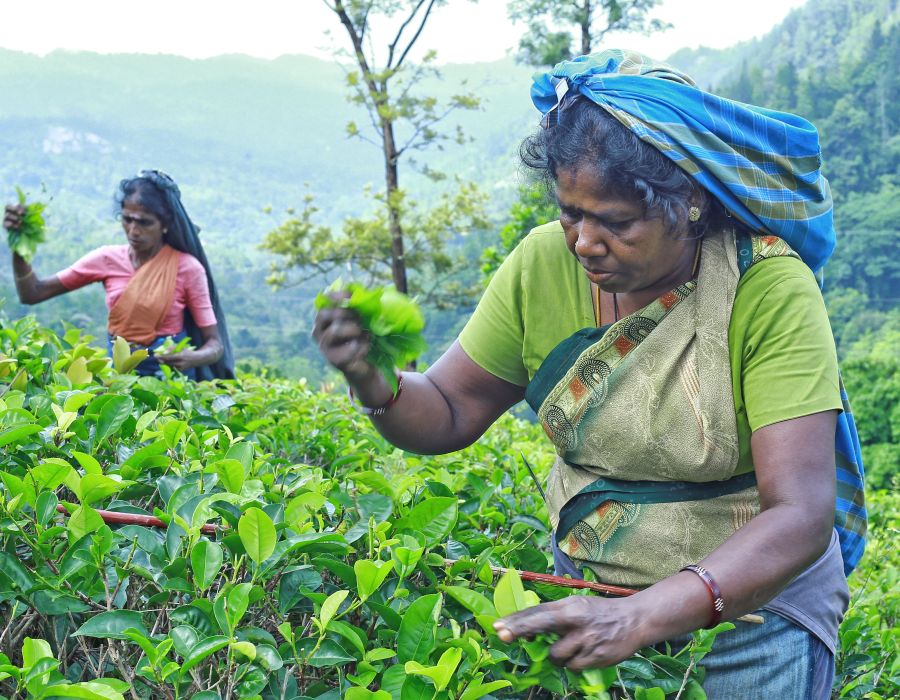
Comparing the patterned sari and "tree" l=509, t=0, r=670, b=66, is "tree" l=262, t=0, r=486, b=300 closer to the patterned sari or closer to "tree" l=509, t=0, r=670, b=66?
"tree" l=509, t=0, r=670, b=66

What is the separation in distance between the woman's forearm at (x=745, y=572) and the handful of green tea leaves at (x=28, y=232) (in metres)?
3.82

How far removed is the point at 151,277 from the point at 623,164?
135 inches

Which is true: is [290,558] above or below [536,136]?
below

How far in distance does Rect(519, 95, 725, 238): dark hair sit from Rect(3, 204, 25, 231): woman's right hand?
11.3ft

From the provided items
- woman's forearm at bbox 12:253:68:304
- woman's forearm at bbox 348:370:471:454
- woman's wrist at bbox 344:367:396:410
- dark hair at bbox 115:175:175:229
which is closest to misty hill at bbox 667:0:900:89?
dark hair at bbox 115:175:175:229

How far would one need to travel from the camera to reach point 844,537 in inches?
69.2

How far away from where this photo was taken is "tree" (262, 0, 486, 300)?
48.0ft

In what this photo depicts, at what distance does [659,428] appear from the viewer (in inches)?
58.9

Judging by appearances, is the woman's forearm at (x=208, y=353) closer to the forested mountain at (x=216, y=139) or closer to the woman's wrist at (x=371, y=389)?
the woman's wrist at (x=371, y=389)

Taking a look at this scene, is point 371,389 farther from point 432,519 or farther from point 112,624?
point 112,624

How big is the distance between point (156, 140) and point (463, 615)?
111 metres

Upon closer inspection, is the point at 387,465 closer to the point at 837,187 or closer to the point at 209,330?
the point at 209,330

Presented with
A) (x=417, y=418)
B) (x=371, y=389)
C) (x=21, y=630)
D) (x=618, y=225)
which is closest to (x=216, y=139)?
(x=417, y=418)

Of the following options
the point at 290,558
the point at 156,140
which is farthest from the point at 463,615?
the point at 156,140
